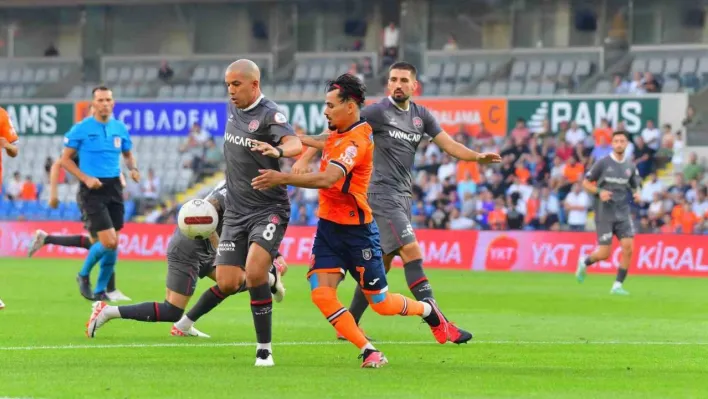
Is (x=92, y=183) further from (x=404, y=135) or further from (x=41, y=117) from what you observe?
(x=41, y=117)

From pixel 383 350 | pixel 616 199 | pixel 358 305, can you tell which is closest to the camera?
pixel 383 350

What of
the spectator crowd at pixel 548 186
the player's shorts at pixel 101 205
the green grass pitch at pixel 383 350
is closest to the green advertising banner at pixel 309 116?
the spectator crowd at pixel 548 186

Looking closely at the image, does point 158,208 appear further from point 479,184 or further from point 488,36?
point 488,36

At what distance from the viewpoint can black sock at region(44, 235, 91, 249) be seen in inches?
701

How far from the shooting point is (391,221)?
1248 cm

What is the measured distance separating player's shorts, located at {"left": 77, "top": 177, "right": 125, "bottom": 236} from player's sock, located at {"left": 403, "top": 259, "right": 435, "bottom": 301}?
5784 millimetres

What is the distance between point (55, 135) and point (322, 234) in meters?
29.7

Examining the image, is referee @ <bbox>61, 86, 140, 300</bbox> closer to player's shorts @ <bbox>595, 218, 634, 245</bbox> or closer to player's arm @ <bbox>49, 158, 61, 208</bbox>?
player's arm @ <bbox>49, 158, 61, 208</bbox>

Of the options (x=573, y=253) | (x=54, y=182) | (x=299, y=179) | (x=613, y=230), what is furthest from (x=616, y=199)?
(x=299, y=179)

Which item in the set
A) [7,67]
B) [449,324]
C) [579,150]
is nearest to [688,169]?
[579,150]

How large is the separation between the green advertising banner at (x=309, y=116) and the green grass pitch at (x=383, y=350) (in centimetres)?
1628

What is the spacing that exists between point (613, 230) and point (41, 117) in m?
22.1

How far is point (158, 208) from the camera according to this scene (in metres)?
35.1

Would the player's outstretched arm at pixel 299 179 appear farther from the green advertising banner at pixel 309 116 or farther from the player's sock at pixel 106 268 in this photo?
the green advertising banner at pixel 309 116
